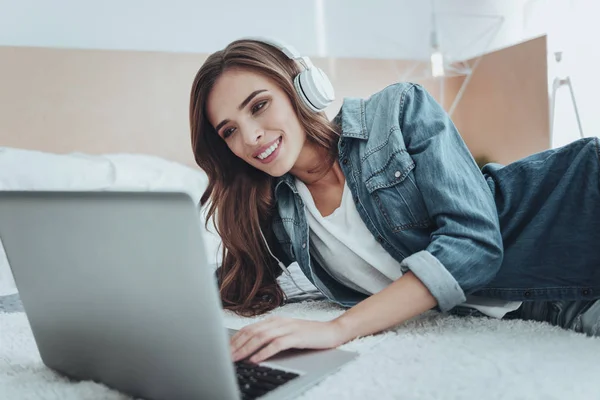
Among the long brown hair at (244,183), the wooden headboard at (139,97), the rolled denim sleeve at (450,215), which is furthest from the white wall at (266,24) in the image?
the rolled denim sleeve at (450,215)

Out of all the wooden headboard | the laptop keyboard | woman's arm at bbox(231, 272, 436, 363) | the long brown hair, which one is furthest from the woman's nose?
the wooden headboard

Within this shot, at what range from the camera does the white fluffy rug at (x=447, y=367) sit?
626 millimetres

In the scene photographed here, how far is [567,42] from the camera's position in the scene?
2.53m

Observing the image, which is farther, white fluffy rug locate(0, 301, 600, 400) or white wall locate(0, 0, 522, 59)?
white wall locate(0, 0, 522, 59)

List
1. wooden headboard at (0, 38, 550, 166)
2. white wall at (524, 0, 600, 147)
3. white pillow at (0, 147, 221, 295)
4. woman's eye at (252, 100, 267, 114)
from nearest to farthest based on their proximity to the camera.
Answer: woman's eye at (252, 100, 267, 114)
white pillow at (0, 147, 221, 295)
wooden headboard at (0, 38, 550, 166)
white wall at (524, 0, 600, 147)

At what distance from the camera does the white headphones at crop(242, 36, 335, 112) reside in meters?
1.14

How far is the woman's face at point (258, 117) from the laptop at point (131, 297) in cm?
49

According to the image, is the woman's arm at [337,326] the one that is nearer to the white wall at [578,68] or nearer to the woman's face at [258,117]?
the woman's face at [258,117]

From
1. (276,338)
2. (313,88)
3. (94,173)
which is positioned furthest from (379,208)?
(94,173)

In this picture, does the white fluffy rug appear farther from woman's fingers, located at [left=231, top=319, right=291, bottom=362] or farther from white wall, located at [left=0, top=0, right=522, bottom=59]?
white wall, located at [left=0, top=0, right=522, bottom=59]

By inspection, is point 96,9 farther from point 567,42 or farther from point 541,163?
point 567,42

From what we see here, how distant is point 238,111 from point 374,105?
0.27 metres

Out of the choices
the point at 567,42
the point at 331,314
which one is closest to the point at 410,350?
the point at 331,314

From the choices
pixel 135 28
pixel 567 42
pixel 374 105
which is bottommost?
pixel 374 105
